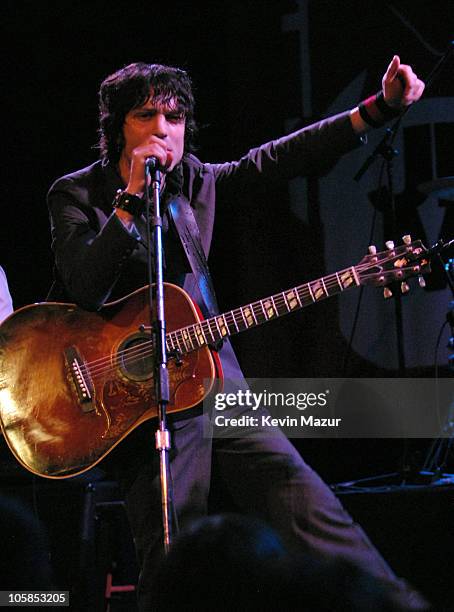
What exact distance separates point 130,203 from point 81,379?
2.27 feet

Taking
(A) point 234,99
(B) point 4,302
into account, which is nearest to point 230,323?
(B) point 4,302

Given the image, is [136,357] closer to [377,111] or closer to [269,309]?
[269,309]

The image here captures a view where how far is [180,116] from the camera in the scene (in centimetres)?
303

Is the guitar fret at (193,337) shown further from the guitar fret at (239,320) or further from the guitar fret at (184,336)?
the guitar fret at (239,320)

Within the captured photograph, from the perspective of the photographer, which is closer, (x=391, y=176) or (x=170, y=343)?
(x=170, y=343)

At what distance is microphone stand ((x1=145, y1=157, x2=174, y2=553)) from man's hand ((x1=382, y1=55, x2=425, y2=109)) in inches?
36.0

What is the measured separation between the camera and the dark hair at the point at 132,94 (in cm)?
305

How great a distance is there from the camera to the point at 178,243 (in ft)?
9.55

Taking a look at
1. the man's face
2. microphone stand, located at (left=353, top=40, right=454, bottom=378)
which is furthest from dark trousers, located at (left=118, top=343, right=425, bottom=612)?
microphone stand, located at (left=353, top=40, right=454, bottom=378)

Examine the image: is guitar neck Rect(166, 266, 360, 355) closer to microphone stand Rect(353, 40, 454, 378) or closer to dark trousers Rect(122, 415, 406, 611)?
dark trousers Rect(122, 415, 406, 611)

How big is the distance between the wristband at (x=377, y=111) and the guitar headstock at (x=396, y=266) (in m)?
0.46

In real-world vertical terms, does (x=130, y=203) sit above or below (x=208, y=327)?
above

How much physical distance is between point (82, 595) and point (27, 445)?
30.4 inches

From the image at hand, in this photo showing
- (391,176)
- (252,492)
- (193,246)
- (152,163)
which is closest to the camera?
(152,163)
